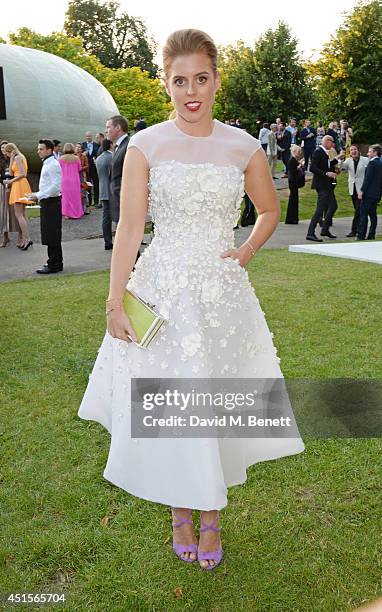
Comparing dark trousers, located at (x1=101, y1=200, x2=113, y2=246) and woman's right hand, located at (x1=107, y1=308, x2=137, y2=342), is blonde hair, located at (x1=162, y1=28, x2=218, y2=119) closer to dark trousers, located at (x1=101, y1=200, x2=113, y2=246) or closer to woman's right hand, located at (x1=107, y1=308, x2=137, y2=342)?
woman's right hand, located at (x1=107, y1=308, x2=137, y2=342)

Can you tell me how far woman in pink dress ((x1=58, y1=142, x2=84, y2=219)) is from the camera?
1812 cm

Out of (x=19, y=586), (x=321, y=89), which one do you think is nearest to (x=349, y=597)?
(x=19, y=586)

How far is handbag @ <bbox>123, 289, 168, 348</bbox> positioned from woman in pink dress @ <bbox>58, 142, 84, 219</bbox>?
51.8ft

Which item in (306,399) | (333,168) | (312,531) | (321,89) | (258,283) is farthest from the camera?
(321,89)

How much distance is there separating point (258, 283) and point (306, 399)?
476 centimetres

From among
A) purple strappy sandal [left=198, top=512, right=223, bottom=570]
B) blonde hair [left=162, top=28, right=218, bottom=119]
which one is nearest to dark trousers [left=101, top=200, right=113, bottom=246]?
blonde hair [left=162, top=28, right=218, bottom=119]

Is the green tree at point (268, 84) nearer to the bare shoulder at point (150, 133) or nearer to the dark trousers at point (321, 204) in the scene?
the dark trousers at point (321, 204)

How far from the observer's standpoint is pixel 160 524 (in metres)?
3.52

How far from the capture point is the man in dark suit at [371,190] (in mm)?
15617

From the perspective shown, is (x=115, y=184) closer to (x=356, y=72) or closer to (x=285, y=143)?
(x=285, y=143)

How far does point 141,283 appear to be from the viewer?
3.04 meters

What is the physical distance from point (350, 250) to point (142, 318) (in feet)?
35.6

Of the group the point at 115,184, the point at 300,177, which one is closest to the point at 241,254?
the point at 115,184

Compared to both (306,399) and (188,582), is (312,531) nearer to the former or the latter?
(188,582)
